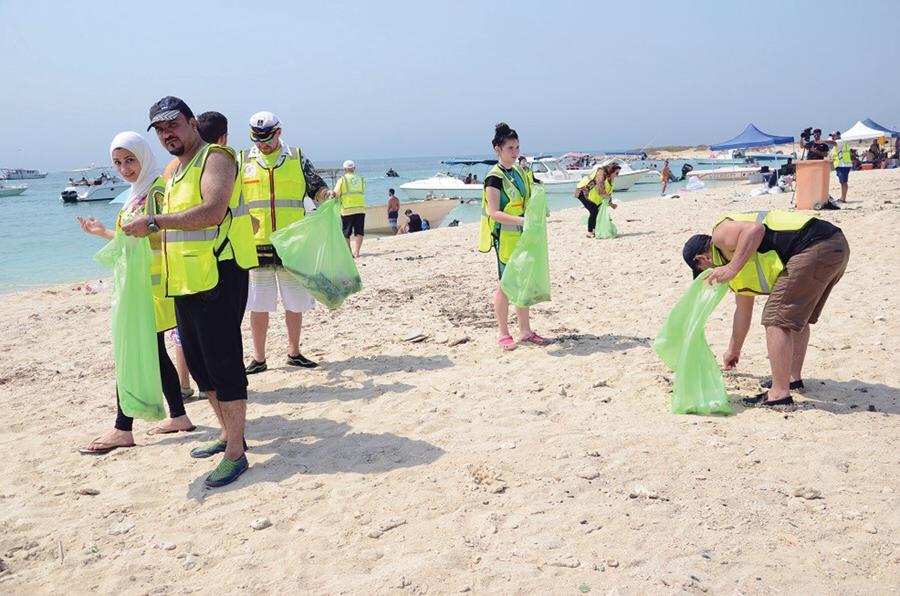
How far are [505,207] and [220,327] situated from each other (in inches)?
115

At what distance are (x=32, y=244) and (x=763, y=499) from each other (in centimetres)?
2705

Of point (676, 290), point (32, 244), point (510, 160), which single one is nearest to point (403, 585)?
point (510, 160)

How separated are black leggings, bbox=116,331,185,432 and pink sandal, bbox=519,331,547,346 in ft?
9.28

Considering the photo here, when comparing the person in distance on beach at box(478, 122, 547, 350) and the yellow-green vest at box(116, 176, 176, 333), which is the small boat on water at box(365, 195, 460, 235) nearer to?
the person in distance on beach at box(478, 122, 547, 350)

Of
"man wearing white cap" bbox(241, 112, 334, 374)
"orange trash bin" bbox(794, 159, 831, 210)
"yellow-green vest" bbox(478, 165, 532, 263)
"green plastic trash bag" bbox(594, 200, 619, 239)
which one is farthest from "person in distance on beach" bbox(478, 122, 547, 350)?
"orange trash bin" bbox(794, 159, 831, 210)

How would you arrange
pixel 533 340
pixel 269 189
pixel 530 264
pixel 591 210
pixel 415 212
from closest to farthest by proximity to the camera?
pixel 269 189
pixel 530 264
pixel 533 340
pixel 591 210
pixel 415 212

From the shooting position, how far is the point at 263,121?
514 cm

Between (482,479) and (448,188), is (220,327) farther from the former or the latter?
(448,188)

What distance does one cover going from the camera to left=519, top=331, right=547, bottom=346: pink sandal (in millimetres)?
5977

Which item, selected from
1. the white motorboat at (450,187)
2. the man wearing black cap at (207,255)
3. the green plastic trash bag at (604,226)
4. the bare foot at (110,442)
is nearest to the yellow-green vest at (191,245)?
the man wearing black cap at (207,255)

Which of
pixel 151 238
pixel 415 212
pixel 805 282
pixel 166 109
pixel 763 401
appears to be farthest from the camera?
pixel 415 212

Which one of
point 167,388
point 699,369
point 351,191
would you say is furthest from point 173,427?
point 351,191

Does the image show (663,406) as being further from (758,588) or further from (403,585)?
(403,585)

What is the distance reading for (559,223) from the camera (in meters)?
17.4
